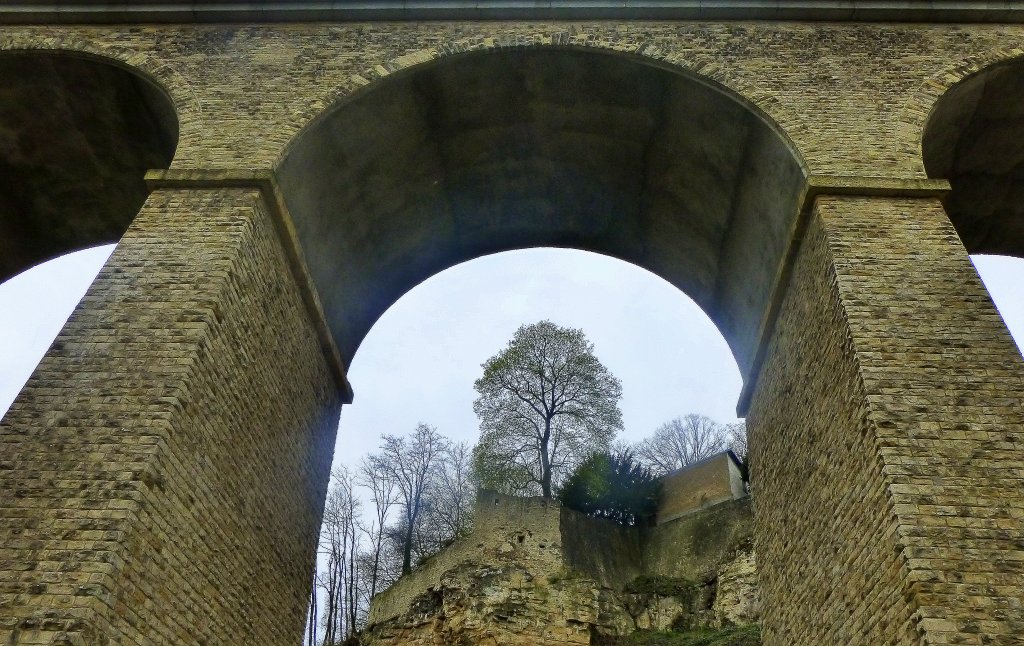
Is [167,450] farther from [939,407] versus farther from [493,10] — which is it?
[493,10]

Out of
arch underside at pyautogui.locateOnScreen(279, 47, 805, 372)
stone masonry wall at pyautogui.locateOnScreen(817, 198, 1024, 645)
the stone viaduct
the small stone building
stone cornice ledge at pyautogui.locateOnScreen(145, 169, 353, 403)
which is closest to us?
stone masonry wall at pyautogui.locateOnScreen(817, 198, 1024, 645)

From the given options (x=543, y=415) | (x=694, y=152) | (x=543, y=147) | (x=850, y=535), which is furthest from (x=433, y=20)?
(x=543, y=415)

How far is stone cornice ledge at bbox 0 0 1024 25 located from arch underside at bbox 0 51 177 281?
0.71m

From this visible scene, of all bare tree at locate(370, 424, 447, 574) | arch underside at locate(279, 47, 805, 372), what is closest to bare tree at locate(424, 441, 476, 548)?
bare tree at locate(370, 424, 447, 574)

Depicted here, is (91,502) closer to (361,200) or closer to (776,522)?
(361,200)

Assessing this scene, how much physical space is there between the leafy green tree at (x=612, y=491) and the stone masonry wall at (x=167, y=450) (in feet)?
72.8

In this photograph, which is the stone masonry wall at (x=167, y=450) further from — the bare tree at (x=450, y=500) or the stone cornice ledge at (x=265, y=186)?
the bare tree at (x=450, y=500)

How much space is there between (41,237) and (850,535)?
11653 millimetres

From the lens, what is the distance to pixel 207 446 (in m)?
6.82

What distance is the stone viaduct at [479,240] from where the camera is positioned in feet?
19.1

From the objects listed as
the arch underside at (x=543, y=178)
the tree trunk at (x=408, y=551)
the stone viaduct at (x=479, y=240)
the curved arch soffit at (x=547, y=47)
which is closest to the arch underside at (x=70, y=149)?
the stone viaduct at (x=479, y=240)

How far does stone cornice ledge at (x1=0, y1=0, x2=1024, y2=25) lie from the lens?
9.31 metres

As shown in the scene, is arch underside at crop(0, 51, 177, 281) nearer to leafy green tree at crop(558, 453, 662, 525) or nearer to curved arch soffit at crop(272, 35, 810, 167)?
curved arch soffit at crop(272, 35, 810, 167)

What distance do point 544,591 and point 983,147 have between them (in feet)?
53.3
